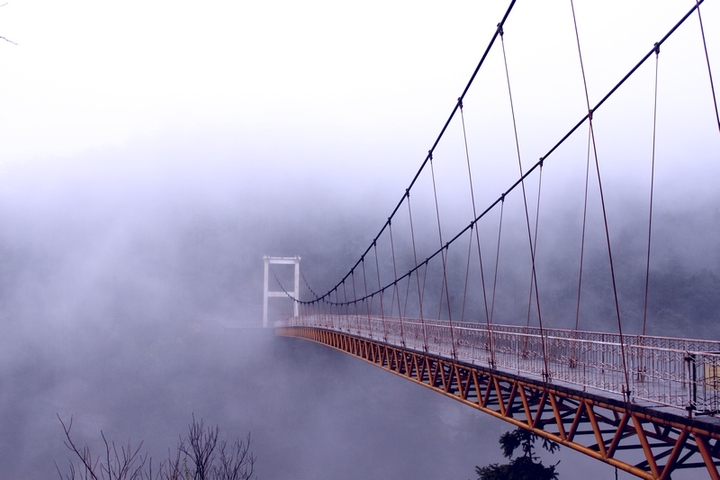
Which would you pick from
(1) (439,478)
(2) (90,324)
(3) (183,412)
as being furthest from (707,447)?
(2) (90,324)

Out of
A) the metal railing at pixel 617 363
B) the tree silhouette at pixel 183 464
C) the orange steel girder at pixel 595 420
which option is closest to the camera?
the orange steel girder at pixel 595 420

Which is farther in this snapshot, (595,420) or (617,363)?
(617,363)

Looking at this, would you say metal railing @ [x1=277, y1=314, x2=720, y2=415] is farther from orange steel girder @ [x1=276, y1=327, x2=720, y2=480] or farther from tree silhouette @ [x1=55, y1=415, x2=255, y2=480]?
tree silhouette @ [x1=55, y1=415, x2=255, y2=480]

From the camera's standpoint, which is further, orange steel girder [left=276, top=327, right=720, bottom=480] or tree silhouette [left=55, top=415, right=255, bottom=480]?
tree silhouette [left=55, top=415, right=255, bottom=480]

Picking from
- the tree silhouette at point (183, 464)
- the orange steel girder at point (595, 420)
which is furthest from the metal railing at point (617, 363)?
the tree silhouette at point (183, 464)

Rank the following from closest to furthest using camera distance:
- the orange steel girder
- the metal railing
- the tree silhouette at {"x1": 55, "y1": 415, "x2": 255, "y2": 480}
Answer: the orange steel girder → the tree silhouette at {"x1": 55, "y1": 415, "x2": 255, "y2": 480} → the metal railing

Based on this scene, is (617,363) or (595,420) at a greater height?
(617,363)

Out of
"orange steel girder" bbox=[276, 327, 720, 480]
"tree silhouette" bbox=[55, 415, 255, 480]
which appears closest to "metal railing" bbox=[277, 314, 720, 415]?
"orange steel girder" bbox=[276, 327, 720, 480]

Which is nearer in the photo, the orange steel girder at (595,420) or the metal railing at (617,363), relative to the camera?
the orange steel girder at (595,420)

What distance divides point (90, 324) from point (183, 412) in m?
11.1

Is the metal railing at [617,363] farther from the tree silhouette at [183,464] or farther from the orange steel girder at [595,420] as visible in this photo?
the tree silhouette at [183,464]

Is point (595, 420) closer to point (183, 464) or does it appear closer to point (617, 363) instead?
point (617, 363)

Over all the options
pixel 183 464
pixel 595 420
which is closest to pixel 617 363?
pixel 595 420

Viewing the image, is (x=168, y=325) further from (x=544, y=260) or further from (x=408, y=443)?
(x=544, y=260)
